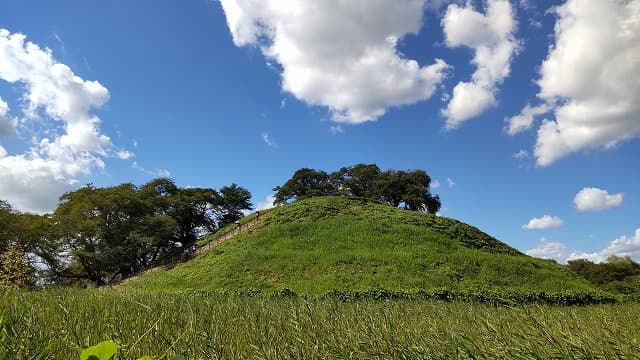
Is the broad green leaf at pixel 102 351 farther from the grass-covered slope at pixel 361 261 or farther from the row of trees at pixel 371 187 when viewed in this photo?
the row of trees at pixel 371 187

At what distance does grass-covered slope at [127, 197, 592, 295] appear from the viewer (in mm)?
29422

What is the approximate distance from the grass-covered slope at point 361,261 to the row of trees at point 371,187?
1365 inches

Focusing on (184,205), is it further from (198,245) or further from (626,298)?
(626,298)

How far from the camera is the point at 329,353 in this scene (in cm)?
318

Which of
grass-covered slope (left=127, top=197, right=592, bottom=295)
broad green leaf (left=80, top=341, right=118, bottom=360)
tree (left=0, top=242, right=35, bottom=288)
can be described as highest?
grass-covered slope (left=127, top=197, right=592, bottom=295)

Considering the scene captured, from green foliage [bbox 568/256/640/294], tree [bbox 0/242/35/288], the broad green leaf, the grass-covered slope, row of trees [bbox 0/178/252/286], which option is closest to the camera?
the broad green leaf

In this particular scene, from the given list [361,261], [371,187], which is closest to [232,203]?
[371,187]

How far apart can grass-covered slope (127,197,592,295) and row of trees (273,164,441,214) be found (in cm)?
3468

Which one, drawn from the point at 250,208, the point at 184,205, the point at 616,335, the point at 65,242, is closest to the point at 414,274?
the point at 616,335

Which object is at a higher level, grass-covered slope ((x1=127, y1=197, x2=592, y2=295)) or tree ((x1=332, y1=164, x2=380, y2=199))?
tree ((x1=332, y1=164, x2=380, y2=199))

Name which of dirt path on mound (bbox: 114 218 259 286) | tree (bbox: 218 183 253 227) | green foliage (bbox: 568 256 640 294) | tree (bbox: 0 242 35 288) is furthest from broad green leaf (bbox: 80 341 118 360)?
tree (bbox: 218 183 253 227)

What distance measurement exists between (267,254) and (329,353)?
1304 inches

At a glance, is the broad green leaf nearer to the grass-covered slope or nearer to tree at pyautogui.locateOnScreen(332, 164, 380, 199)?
the grass-covered slope

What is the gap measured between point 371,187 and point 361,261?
5275 centimetres
